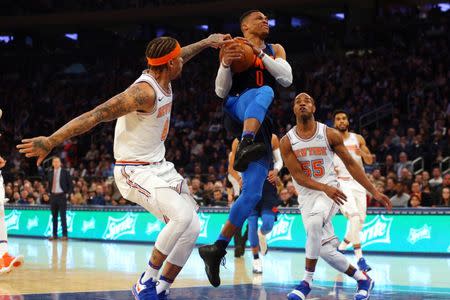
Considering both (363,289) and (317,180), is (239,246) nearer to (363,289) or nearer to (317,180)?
(317,180)

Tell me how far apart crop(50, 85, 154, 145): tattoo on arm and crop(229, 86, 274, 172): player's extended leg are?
2.93ft

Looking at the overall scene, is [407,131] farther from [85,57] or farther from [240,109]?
[85,57]

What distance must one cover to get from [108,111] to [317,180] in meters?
2.93

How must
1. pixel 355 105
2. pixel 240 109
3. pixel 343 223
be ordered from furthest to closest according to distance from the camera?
pixel 355 105 → pixel 343 223 → pixel 240 109

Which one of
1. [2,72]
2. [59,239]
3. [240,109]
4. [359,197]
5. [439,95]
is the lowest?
[59,239]

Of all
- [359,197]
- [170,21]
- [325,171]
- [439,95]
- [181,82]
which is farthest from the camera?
[170,21]

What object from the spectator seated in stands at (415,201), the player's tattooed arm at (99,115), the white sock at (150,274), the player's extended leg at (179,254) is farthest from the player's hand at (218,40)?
the spectator seated in stands at (415,201)

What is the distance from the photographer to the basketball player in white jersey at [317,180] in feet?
26.5

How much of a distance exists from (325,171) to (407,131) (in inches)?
507

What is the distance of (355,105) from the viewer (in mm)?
23375

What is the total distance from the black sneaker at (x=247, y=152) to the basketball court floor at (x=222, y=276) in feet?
6.16

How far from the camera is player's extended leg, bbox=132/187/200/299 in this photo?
648 centimetres

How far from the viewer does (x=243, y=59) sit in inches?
285

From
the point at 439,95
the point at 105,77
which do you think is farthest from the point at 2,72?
the point at 439,95
